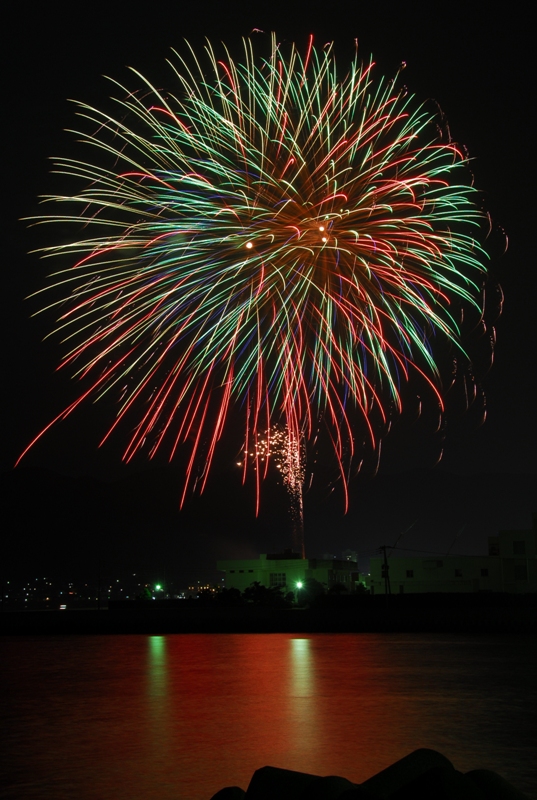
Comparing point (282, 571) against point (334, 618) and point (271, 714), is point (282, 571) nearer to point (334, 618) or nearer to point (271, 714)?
point (334, 618)

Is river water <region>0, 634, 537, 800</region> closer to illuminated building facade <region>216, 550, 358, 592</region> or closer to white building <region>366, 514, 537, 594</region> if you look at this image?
white building <region>366, 514, 537, 594</region>

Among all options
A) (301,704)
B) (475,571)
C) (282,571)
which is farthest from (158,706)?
(282,571)

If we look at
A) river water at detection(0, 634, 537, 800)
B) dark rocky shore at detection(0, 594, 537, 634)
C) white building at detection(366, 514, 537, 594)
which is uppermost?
white building at detection(366, 514, 537, 594)

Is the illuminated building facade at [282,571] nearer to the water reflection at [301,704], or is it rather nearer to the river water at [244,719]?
the water reflection at [301,704]

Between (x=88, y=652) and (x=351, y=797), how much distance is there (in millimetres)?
27650

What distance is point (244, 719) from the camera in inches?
474

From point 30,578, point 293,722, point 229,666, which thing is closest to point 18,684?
point 229,666


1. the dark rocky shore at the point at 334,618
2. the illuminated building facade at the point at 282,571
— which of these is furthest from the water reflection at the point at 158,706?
the illuminated building facade at the point at 282,571

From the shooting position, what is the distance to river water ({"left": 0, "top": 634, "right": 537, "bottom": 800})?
8.59 metres

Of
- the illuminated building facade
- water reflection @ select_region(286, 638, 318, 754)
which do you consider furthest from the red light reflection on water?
the illuminated building facade

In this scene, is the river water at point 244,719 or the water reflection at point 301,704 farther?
the water reflection at point 301,704

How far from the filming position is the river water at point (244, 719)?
338 inches

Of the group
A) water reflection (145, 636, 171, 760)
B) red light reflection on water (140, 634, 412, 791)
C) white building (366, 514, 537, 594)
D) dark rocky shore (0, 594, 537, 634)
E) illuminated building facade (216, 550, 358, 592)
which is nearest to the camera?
red light reflection on water (140, 634, 412, 791)

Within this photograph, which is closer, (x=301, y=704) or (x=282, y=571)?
(x=301, y=704)
